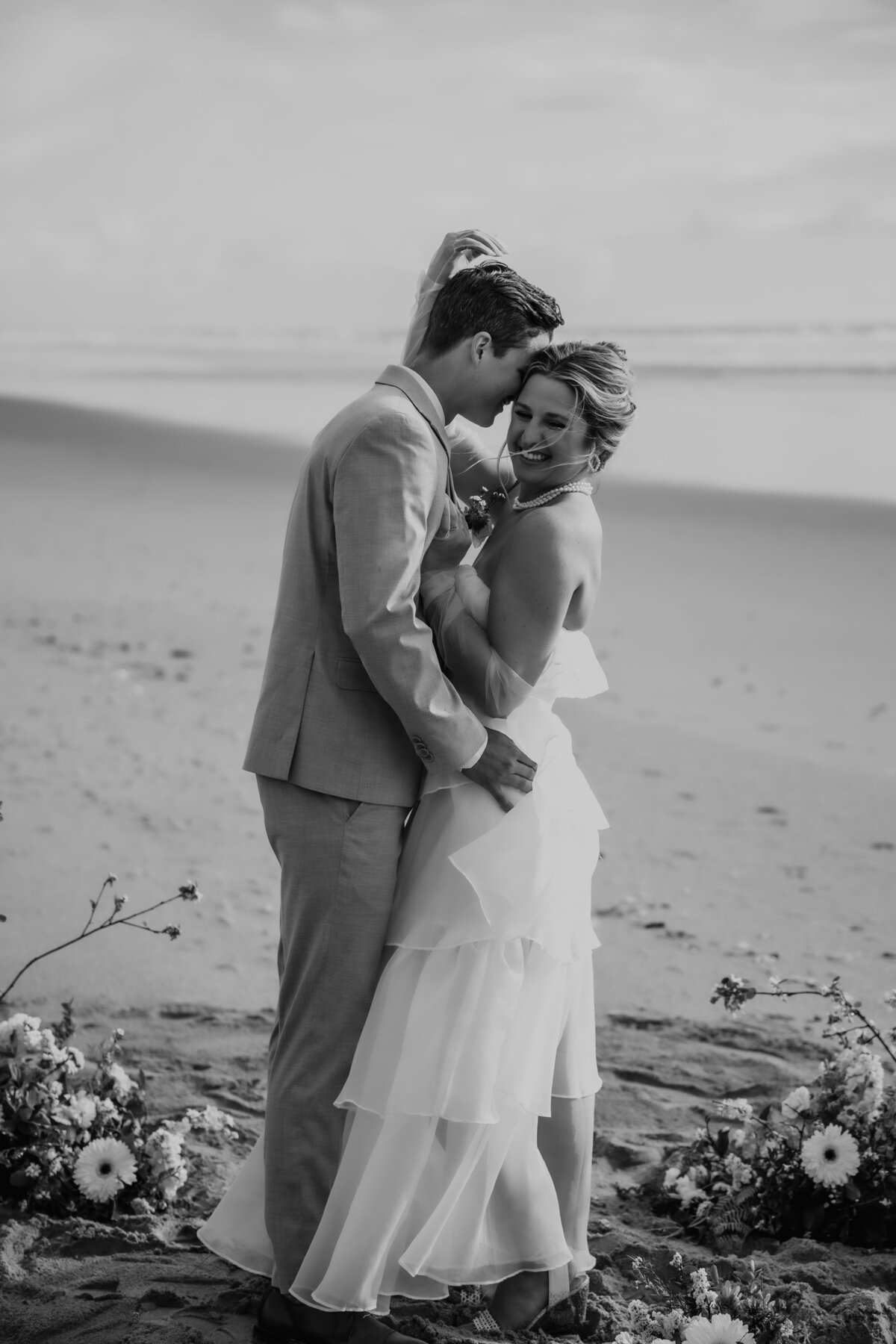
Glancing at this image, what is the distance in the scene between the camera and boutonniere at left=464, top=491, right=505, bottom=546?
341 cm

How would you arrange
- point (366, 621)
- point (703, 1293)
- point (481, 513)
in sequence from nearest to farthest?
point (703, 1293) → point (366, 621) → point (481, 513)

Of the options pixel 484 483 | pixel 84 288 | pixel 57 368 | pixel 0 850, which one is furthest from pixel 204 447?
pixel 84 288

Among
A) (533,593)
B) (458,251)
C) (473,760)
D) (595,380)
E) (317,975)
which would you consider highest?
(458,251)

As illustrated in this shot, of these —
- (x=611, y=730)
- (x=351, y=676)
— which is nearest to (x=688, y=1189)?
(x=351, y=676)

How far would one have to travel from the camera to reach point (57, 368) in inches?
918

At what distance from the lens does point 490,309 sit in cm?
312

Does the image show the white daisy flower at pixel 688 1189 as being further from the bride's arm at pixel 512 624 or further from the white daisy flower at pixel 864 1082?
the bride's arm at pixel 512 624

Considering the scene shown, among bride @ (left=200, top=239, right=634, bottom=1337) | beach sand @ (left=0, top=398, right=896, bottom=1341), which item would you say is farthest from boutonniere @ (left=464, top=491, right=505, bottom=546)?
beach sand @ (left=0, top=398, right=896, bottom=1341)

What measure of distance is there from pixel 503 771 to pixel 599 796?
13.8 feet

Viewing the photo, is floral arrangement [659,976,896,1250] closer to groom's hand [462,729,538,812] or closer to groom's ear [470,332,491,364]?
groom's hand [462,729,538,812]

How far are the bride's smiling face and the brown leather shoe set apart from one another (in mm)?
1956

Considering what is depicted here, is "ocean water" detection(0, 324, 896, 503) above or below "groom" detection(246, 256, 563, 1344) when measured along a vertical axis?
above

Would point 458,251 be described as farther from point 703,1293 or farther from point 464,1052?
point 703,1293

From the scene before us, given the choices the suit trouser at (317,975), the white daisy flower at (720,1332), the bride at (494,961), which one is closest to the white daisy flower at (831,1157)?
the bride at (494,961)
